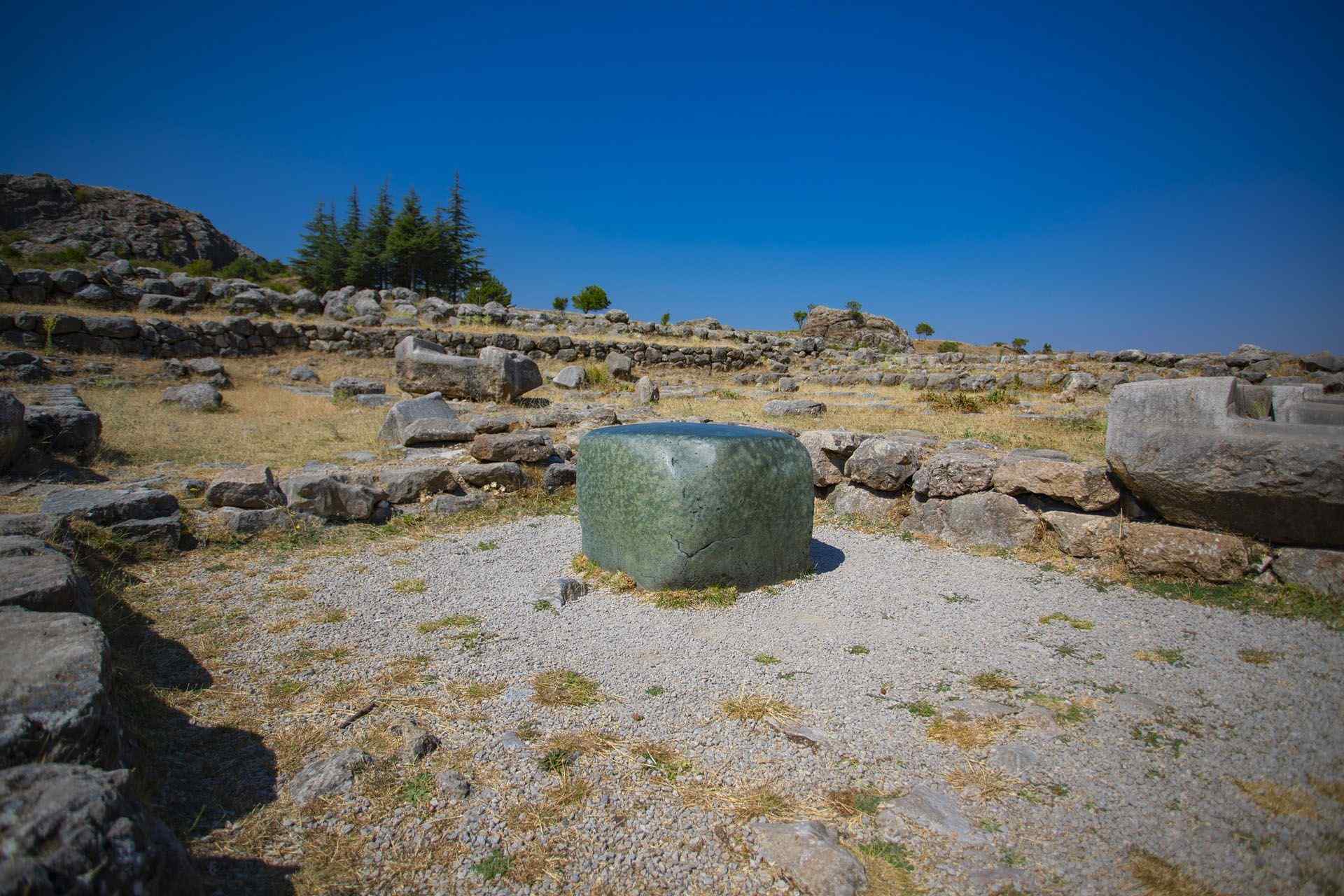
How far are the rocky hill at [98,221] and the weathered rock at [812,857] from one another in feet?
154

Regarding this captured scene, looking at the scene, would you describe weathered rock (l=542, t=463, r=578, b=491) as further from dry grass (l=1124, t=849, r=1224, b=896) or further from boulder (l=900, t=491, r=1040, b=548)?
dry grass (l=1124, t=849, r=1224, b=896)

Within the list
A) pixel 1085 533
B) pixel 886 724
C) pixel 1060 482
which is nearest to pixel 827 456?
pixel 1060 482

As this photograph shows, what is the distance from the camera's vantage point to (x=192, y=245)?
45500 millimetres

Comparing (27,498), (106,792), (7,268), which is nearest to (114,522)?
(27,498)

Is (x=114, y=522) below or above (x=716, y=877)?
above

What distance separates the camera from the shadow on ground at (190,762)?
2273 millimetres

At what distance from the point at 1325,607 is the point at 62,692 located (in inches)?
253

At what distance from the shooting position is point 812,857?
92.4 inches

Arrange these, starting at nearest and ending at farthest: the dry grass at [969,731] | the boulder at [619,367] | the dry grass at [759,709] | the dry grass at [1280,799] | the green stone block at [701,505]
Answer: the dry grass at [1280,799], the dry grass at [969,731], the dry grass at [759,709], the green stone block at [701,505], the boulder at [619,367]

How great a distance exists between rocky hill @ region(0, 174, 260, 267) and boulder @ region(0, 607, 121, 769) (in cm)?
4471

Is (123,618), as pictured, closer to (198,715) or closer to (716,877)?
(198,715)

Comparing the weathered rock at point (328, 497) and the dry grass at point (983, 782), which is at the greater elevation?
the weathered rock at point (328, 497)

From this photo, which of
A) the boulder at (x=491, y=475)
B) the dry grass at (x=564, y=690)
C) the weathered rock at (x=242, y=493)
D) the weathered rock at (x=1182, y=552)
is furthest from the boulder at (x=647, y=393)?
the dry grass at (x=564, y=690)

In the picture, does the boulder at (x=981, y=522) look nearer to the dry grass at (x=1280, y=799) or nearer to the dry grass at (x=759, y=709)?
the dry grass at (x=1280, y=799)
